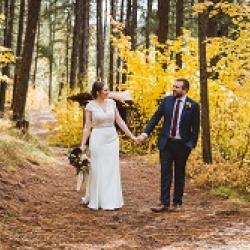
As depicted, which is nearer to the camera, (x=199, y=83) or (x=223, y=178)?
(x=223, y=178)

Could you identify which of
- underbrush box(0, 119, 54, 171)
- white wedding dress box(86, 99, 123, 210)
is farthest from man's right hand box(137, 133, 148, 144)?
underbrush box(0, 119, 54, 171)

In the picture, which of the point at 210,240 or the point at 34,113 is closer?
the point at 210,240

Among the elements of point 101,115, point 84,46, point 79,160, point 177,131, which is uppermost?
point 84,46

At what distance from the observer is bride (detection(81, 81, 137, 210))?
377 inches

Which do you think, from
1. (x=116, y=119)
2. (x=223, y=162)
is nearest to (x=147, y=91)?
(x=223, y=162)

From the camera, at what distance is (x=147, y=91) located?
61.9 feet

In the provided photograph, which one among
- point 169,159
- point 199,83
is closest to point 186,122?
point 169,159

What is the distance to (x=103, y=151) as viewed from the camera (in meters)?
9.72

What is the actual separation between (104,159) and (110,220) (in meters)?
1.40

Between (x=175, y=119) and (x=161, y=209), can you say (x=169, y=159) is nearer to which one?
(x=175, y=119)

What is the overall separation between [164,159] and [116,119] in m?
1.32

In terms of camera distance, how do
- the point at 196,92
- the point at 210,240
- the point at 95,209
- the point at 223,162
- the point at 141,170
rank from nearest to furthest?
1. the point at 210,240
2. the point at 95,209
3. the point at 223,162
4. the point at 141,170
5. the point at 196,92

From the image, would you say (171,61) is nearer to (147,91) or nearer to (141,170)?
(147,91)

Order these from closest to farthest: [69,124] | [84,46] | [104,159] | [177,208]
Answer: [177,208]
[104,159]
[69,124]
[84,46]
